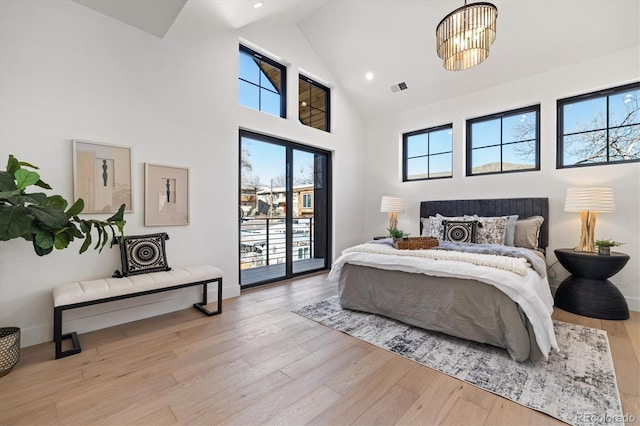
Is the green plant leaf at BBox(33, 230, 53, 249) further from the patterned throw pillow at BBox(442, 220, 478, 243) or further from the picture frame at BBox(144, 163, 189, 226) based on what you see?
the patterned throw pillow at BBox(442, 220, 478, 243)

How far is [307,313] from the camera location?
306 cm

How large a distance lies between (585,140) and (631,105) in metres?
0.53

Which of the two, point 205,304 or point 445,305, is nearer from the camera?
point 445,305

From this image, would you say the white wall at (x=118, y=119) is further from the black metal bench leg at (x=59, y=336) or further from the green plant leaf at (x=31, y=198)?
the green plant leaf at (x=31, y=198)

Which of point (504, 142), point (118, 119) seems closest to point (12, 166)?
point (118, 119)

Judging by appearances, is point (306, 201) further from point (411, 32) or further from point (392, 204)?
point (411, 32)

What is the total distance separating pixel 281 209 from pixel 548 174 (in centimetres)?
372

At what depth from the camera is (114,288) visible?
2424 mm

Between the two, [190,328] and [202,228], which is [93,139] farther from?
[190,328]

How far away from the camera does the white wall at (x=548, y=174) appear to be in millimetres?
3281

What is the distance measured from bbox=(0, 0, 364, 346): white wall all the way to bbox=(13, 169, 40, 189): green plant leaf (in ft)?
2.27

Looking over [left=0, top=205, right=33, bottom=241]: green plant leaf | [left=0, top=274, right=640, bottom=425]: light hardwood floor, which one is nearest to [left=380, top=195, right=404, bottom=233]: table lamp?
[left=0, top=274, right=640, bottom=425]: light hardwood floor

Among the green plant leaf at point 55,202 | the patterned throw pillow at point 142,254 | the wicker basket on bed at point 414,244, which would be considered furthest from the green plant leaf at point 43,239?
the wicker basket on bed at point 414,244

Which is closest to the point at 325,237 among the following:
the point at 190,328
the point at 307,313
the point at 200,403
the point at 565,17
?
the point at 307,313
